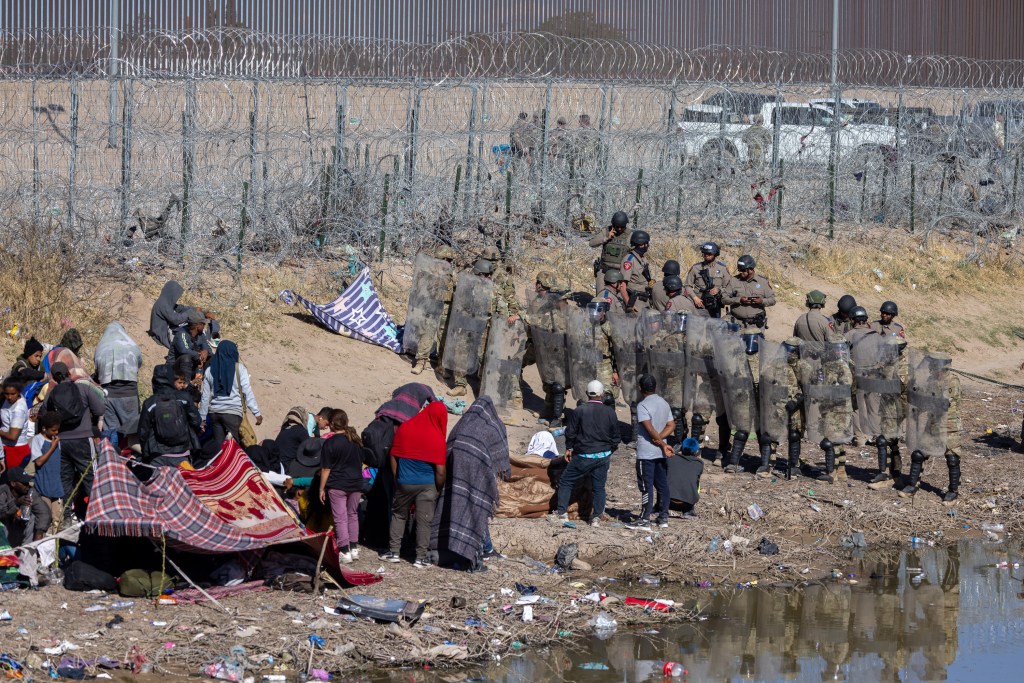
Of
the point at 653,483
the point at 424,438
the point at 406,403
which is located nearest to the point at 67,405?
the point at 406,403

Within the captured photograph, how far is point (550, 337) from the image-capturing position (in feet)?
43.8

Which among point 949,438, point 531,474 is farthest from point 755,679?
point 949,438

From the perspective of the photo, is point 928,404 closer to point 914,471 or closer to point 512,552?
point 914,471

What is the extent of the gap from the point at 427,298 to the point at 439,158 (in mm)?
3223

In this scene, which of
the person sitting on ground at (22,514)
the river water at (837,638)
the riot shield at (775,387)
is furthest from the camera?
the riot shield at (775,387)

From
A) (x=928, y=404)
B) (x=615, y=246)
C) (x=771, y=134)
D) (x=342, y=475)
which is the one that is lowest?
(x=342, y=475)

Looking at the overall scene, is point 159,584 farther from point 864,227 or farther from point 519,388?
point 864,227

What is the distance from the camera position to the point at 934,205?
20.3m

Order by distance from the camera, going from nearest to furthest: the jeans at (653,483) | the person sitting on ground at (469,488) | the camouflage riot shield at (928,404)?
the person sitting on ground at (469,488) → the jeans at (653,483) → the camouflage riot shield at (928,404)

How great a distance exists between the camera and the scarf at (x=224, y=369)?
10.9m

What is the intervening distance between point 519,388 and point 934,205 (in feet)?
30.2

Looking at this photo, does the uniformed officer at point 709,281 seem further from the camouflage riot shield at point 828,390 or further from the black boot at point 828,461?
the black boot at point 828,461

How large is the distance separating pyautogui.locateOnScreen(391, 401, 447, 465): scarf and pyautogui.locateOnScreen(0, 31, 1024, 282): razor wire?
20.5 feet

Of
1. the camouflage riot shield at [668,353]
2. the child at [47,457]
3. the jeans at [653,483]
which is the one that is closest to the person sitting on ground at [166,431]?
the child at [47,457]
